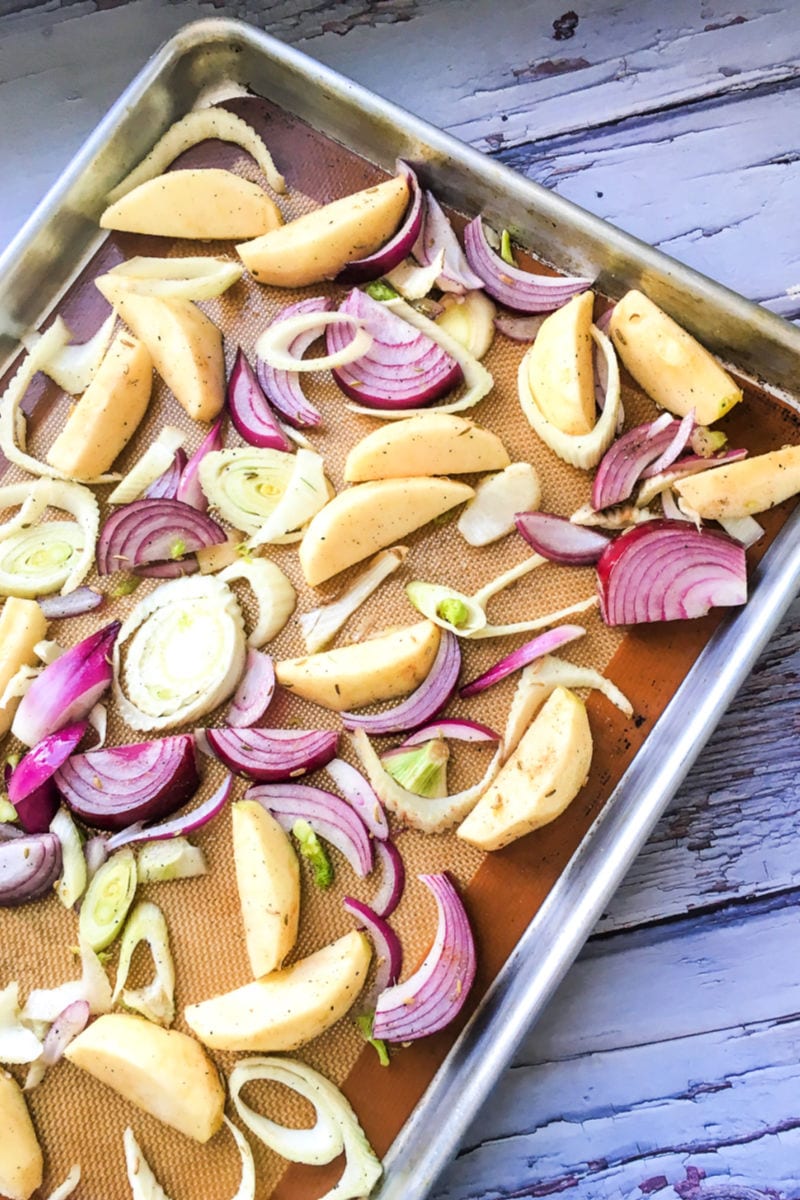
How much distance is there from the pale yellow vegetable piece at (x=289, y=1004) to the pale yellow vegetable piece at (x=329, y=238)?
98 centimetres

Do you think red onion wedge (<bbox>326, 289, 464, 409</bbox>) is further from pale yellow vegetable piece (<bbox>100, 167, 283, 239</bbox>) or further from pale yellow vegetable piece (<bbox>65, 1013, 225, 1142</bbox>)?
pale yellow vegetable piece (<bbox>65, 1013, 225, 1142</bbox>)

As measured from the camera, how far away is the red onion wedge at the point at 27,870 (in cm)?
153

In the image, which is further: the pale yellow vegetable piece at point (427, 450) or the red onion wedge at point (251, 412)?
the red onion wedge at point (251, 412)

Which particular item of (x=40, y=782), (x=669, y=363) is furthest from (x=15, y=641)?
(x=669, y=363)

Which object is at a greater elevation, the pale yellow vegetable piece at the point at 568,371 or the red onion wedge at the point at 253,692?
the pale yellow vegetable piece at the point at 568,371

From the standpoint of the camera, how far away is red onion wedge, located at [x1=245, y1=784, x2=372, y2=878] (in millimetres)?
1494

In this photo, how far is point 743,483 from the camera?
58.5 inches

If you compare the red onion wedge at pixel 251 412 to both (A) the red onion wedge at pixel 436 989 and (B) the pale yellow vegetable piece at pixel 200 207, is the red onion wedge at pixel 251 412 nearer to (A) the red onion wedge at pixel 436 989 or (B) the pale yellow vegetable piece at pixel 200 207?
(B) the pale yellow vegetable piece at pixel 200 207

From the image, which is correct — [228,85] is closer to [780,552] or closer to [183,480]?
[183,480]

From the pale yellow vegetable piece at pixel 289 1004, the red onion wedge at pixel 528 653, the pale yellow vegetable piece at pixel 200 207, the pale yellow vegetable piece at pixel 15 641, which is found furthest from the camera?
the pale yellow vegetable piece at pixel 200 207

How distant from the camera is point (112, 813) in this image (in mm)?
1535

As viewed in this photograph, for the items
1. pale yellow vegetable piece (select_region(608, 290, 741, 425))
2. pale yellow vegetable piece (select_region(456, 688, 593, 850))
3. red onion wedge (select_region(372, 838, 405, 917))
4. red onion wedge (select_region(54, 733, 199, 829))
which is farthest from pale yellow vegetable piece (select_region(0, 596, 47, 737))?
pale yellow vegetable piece (select_region(608, 290, 741, 425))

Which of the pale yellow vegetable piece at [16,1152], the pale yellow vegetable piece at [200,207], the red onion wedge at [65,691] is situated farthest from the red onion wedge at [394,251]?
the pale yellow vegetable piece at [16,1152]

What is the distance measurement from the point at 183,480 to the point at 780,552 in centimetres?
87
